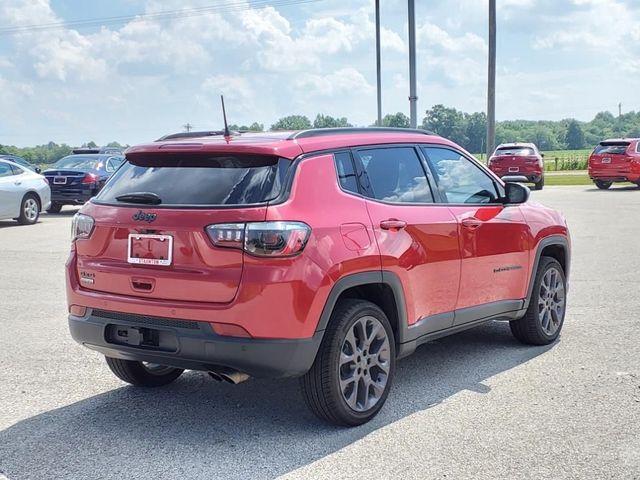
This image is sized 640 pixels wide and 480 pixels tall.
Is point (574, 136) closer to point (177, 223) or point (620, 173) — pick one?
point (620, 173)

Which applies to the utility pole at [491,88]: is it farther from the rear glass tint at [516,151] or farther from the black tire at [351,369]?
the black tire at [351,369]

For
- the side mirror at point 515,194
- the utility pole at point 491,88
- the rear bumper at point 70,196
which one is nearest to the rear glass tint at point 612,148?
the utility pole at point 491,88

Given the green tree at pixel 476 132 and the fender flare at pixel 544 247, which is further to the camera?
the green tree at pixel 476 132

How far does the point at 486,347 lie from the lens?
6875 millimetres

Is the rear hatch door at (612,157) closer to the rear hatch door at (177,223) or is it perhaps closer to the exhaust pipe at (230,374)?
the rear hatch door at (177,223)

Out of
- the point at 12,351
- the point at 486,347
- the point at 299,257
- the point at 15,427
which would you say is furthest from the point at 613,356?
the point at 12,351

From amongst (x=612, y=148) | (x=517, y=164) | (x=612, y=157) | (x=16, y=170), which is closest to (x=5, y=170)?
(x=16, y=170)

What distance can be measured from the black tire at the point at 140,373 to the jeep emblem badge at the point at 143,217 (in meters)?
1.22

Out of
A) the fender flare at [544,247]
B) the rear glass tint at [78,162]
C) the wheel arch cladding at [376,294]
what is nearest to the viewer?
the wheel arch cladding at [376,294]

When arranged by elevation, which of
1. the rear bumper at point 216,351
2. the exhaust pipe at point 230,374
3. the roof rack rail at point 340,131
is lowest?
the exhaust pipe at point 230,374

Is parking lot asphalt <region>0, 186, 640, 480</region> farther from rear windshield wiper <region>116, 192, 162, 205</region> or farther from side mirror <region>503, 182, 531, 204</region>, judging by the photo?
rear windshield wiper <region>116, 192, 162, 205</region>

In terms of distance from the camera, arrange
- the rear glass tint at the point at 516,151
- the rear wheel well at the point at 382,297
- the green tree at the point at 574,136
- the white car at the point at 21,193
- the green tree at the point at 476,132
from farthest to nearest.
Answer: the green tree at the point at 574,136, the green tree at the point at 476,132, the rear glass tint at the point at 516,151, the white car at the point at 21,193, the rear wheel well at the point at 382,297

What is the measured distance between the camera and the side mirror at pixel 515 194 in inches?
254

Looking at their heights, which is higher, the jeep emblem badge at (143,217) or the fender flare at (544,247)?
the jeep emblem badge at (143,217)
